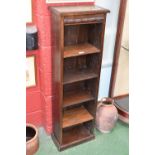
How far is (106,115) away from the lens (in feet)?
7.29

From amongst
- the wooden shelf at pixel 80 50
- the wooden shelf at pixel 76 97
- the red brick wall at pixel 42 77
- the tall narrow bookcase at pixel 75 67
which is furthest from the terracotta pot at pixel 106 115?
the wooden shelf at pixel 80 50

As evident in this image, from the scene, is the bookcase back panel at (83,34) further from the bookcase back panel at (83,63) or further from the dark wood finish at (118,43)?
the dark wood finish at (118,43)

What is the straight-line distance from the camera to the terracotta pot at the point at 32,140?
1956mm

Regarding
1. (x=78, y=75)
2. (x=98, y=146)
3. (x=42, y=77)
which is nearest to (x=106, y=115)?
(x=98, y=146)

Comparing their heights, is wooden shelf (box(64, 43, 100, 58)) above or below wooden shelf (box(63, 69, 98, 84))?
above

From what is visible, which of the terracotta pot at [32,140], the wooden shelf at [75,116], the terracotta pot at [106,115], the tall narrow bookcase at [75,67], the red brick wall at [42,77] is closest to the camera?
the tall narrow bookcase at [75,67]

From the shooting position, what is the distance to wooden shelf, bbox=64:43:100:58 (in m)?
1.80

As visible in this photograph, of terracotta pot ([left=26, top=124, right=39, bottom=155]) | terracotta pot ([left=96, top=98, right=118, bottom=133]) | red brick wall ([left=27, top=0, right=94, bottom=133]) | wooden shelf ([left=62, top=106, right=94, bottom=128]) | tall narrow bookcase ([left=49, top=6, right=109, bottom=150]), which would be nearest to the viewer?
tall narrow bookcase ([left=49, top=6, right=109, bottom=150])

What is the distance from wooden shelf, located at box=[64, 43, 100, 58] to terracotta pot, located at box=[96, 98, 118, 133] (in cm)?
65

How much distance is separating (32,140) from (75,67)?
0.78 m

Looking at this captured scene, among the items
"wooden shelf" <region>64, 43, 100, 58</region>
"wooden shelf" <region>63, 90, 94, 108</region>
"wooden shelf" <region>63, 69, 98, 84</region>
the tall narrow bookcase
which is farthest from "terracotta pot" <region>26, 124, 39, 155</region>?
"wooden shelf" <region>64, 43, 100, 58</region>

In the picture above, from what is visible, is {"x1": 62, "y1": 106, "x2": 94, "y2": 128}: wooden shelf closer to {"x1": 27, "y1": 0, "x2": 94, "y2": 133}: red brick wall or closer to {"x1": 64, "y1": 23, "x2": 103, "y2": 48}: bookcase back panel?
{"x1": 27, "y1": 0, "x2": 94, "y2": 133}: red brick wall
